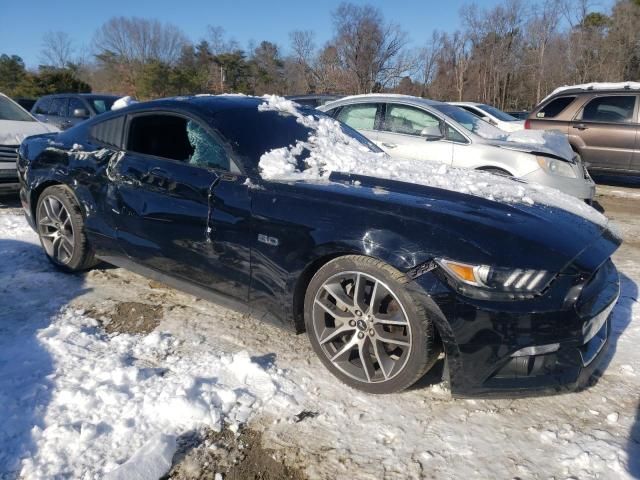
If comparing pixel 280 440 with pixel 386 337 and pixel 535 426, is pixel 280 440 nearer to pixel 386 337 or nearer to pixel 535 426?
pixel 386 337

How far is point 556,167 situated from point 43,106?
10736mm

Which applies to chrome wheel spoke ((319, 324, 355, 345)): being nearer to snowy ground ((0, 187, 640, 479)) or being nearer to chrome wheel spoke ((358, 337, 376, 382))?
chrome wheel spoke ((358, 337, 376, 382))

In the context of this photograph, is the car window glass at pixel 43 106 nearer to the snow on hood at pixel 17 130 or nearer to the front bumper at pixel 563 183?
the snow on hood at pixel 17 130

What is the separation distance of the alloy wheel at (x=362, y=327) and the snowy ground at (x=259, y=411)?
0.51ft

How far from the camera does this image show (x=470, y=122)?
6.48 metres

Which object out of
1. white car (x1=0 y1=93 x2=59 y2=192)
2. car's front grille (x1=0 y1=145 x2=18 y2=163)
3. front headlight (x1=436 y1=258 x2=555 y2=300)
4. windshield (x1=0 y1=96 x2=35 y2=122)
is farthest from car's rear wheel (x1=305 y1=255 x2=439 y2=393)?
windshield (x1=0 y1=96 x2=35 y2=122)

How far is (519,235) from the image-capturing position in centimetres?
233

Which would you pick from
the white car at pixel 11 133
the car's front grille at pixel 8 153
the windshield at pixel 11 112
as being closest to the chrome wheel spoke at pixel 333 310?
the white car at pixel 11 133

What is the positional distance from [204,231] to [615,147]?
7.84m

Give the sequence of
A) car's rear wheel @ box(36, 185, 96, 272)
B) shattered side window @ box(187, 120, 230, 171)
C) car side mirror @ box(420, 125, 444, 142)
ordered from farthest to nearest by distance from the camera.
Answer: car side mirror @ box(420, 125, 444, 142)
car's rear wheel @ box(36, 185, 96, 272)
shattered side window @ box(187, 120, 230, 171)

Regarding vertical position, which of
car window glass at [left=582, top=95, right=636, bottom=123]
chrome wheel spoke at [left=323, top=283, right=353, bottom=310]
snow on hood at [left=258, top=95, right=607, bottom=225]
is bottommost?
chrome wheel spoke at [left=323, top=283, right=353, bottom=310]

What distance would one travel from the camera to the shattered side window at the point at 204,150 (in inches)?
120

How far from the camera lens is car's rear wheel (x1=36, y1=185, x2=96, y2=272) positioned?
3.82 metres

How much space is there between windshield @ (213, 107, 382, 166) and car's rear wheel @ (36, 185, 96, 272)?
1514mm
